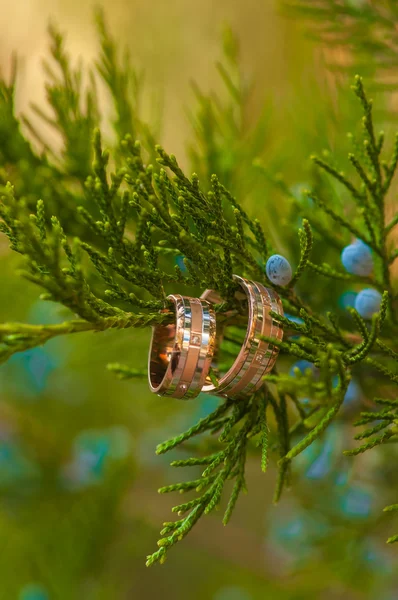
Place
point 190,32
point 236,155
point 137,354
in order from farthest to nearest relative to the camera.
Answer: point 190,32 < point 137,354 < point 236,155

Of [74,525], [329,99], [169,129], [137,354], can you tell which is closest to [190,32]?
[169,129]

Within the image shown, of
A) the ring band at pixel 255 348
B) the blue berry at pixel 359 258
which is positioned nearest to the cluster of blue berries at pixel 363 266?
the blue berry at pixel 359 258

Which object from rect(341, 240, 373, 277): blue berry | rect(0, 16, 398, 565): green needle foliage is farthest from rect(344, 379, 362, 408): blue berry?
rect(341, 240, 373, 277): blue berry

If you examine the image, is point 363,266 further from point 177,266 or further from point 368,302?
point 177,266

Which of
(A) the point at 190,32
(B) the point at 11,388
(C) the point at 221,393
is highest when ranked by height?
(A) the point at 190,32

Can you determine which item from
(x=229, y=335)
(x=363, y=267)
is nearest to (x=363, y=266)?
(x=363, y=267)

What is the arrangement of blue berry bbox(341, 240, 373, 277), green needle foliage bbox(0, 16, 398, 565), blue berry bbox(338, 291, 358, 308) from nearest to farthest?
green needle foliage bbox(0, 16, 398, 565), blue berry bbox(341, 240, 373, 277), blue berry bbox(338, 291, 358, 308)

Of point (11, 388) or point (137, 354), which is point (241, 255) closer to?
point (137, 354)

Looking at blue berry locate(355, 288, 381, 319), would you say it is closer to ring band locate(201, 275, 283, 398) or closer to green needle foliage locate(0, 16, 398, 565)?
green needle foliage locate(0, 16, 398, 565)
